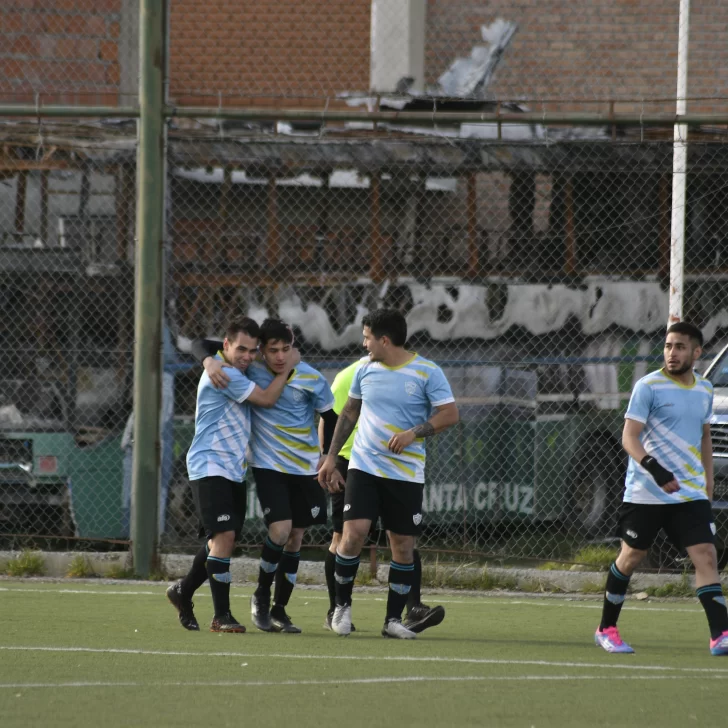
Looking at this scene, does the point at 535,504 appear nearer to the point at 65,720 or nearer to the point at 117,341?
the point at 117,341

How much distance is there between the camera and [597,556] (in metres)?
10.5

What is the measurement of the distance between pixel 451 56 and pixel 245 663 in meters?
8.44

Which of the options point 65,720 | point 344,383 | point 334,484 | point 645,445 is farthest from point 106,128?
point 65,720

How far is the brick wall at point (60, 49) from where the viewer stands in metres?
12.6

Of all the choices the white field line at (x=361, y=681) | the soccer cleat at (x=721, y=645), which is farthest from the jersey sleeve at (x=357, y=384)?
the soccer cleat at (x=721, y=645)

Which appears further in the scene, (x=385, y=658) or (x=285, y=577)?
(x=285, y=577)

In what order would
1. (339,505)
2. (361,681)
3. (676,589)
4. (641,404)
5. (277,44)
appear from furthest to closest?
(277,44) < (676,589) < (339,505) < (641,404) < (361,681)

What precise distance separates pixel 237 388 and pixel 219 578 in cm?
102

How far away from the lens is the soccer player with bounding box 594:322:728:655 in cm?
707

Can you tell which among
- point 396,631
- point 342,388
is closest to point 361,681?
point 396,631

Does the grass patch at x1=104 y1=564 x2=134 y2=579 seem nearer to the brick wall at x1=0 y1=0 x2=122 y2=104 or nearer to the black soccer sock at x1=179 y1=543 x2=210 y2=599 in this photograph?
the black soccer sock at x1=179 y1=543 x2=210 y2=599

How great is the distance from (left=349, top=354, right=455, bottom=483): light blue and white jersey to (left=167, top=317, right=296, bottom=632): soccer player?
1.72 ft

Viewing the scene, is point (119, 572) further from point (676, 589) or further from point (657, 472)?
point (657, 472)

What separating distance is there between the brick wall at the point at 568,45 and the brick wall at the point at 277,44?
1158 mm
